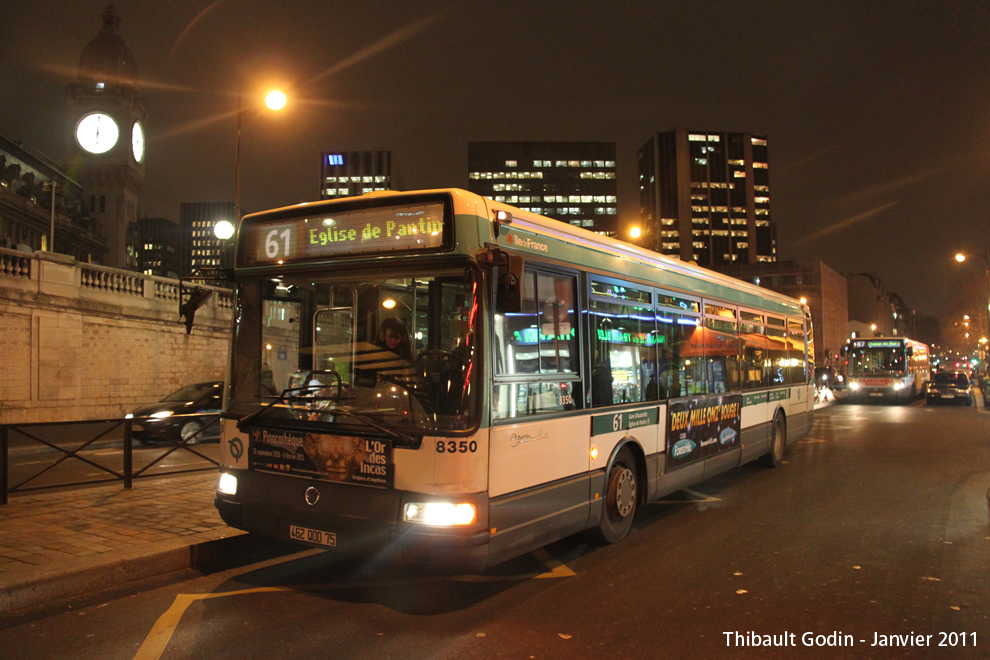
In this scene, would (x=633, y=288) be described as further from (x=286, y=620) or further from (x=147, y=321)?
(x=147, y=321)

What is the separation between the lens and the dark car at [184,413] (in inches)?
589

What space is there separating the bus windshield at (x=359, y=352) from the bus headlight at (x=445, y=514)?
1.72 ft

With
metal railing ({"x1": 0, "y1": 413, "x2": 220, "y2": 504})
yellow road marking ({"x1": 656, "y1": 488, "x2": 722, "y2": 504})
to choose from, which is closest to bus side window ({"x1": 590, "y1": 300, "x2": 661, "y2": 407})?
yellow road marking ({"x1": 656, "y1": 488, "x2": 722, "y2": 504})

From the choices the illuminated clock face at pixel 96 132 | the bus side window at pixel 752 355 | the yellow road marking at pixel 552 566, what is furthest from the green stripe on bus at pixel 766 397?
the illuminated clock face at pixel 96 132

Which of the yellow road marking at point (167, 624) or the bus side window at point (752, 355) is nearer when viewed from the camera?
the yellow road marking at point (167, 624)

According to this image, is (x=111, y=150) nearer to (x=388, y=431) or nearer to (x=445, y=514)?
(x=388, y=431)

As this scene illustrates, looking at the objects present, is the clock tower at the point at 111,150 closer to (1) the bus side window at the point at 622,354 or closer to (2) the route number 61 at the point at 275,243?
(2) the route number 61 at the point at 275,243

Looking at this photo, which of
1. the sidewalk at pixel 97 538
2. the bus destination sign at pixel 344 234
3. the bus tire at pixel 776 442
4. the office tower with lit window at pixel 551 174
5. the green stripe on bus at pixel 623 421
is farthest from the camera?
the office tower with lit window at pixel 551 174

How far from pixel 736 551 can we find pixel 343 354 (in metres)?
4.29

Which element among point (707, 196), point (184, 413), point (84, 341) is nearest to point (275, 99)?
point (184, 413)

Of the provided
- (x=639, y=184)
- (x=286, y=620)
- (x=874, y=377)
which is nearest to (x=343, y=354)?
(x=286, y=620)

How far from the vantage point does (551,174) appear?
163375mm

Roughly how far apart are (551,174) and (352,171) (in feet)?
154

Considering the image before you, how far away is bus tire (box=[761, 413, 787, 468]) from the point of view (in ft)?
39.7
